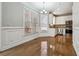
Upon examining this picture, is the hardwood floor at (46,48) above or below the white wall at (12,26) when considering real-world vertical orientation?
below

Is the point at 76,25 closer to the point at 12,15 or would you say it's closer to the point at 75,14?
A: the point at 75,14

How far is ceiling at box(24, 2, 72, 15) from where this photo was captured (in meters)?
1.56

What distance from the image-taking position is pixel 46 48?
5.55ft

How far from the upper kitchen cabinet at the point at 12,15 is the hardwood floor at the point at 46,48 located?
42 cm

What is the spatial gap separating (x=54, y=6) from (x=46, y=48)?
→ 78cm

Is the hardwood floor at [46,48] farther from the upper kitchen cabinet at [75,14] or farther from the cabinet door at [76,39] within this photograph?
the upper kitchen cabinet at [75,14]

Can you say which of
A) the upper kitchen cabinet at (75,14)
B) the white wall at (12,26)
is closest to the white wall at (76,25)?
the upper kitchen cabinet at (75,14)

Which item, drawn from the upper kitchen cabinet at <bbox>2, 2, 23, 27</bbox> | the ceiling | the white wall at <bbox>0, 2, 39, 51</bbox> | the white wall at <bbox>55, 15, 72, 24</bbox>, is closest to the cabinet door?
the white wall at <bbox>55, 15, 72, 24</bbox>

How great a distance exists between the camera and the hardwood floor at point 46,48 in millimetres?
1563

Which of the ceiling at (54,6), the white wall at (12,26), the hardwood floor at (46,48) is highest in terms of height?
the ceiling at (54,6)

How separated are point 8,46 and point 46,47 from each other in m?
0.69

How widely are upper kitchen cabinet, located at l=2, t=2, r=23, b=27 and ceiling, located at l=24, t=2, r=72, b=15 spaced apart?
0.64 ft

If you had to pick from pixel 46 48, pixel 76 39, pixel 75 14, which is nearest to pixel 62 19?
pixel 75 14

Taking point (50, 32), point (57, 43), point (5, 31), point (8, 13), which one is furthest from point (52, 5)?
point (5, 31)
